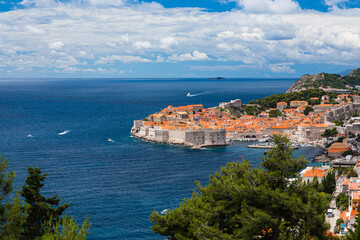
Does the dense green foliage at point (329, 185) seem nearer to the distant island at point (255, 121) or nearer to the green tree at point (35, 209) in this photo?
the green tree at point (35, 209)

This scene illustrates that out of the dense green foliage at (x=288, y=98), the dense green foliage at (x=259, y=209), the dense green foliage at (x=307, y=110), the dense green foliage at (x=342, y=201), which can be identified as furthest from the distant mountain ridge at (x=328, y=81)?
the dense green foliage at (x=259, y=209)

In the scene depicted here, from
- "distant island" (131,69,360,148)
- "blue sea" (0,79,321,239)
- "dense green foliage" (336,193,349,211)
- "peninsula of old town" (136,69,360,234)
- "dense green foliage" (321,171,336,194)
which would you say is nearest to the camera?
"dense green foliage" (336,193,349,211)

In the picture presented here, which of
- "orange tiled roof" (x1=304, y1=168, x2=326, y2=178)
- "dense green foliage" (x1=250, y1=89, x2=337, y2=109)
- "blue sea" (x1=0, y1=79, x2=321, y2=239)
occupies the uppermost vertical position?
"dense green foliage" (x1=250, y1=89, x2=337, y2=109)

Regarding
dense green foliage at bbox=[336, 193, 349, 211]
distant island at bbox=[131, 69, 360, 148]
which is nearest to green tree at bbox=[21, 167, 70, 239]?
dense green foliage at bbox=[336, 193, 349, 211]

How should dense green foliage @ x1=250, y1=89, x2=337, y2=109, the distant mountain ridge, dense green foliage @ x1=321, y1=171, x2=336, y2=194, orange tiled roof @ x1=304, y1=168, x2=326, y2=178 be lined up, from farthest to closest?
the distant mountain ridge → dense green foliage @ x1=250, y1=89, x2=337, y2=109 → orange tiled roof @ x1=304, y1=168, x2=326, y2=178 → dense green foliage @ x1=321, y1=171, x2=336, y2=194

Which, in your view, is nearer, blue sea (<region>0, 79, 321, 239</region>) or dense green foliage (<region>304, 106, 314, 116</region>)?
blue sea (<region>0, 79, 321, 239</region>)

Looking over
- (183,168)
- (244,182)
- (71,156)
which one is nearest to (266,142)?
(183,168)

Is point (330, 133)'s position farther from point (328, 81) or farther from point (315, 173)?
point (328, 81)

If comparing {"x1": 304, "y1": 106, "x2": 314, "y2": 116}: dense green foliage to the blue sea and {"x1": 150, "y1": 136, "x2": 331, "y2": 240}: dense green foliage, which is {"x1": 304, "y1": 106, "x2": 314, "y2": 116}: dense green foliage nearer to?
the blue sea
